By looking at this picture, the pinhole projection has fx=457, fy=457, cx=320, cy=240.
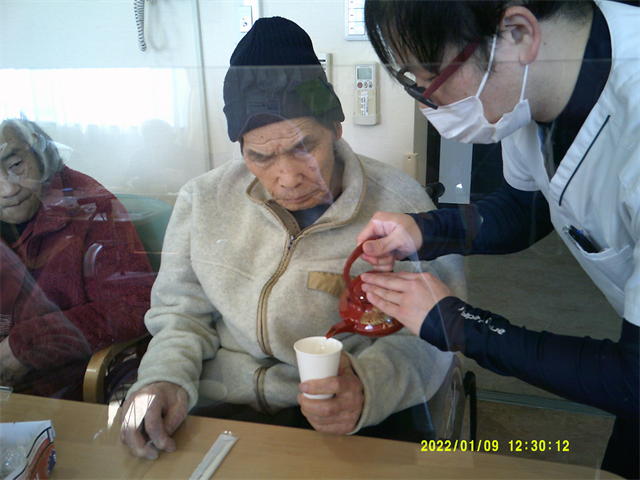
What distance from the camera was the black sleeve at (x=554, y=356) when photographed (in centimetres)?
56

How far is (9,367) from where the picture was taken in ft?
3.27

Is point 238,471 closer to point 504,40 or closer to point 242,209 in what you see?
point 242,209

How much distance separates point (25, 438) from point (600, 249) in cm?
95

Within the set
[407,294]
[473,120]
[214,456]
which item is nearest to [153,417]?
[214,456]

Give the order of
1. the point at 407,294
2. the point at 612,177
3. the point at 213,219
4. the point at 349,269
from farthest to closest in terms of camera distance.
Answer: the point at 213,219 → the point at 349,269 → the point at 407,294 → the point at 612,177

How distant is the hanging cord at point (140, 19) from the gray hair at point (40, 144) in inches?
10.2

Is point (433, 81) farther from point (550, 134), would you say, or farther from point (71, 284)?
point (71, 284)

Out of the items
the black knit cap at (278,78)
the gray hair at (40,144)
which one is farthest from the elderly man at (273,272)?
the gray hair at (40,144)

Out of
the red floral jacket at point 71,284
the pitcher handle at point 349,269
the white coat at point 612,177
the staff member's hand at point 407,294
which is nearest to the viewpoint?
the white coat at point 612,177

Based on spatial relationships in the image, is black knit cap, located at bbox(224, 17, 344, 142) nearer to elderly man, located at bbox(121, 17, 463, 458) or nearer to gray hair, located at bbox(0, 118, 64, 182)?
elderly man, located at bbox(121, 17, 463, 458)

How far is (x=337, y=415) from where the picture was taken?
833 mm

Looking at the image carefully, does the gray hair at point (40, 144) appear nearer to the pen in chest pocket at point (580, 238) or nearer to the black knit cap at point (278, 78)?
the black knit cap at point (278, 78)

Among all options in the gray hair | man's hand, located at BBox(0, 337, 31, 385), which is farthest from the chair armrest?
the gray hair

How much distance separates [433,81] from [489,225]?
276 millimetres
